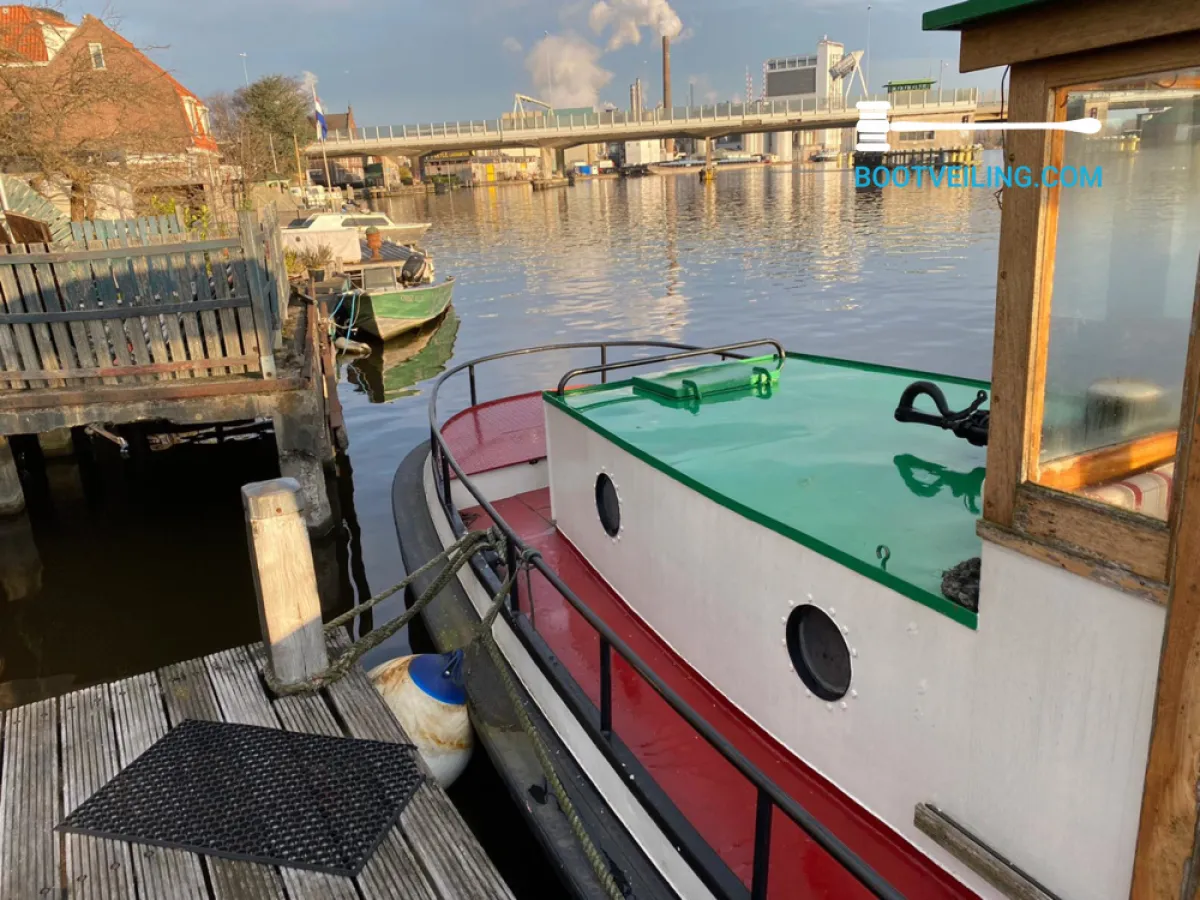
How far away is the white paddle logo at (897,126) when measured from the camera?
7.72ft

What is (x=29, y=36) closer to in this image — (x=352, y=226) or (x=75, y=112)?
(x=75, y=112)

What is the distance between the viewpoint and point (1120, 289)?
98.6 inches

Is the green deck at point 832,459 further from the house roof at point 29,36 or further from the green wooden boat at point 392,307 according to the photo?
the house roof at point 29,36

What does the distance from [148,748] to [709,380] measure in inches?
169

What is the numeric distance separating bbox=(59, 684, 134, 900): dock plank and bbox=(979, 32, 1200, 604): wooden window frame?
4.02 m

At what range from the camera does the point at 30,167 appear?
64.6ft

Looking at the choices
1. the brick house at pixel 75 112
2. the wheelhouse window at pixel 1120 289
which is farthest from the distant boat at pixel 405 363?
the wheelhouse window at pixel 1120 289

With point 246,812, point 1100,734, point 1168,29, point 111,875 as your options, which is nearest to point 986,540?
point 1100,734

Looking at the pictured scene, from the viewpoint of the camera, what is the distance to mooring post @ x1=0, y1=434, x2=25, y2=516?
10.4 meters

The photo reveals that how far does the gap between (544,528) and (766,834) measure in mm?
4406

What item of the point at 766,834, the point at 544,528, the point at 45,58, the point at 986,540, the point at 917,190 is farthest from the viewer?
the point at 917,190

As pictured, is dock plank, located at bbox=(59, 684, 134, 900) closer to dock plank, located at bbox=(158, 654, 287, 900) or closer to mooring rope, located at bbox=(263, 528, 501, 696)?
dock plank, located at bbox=(158, 654, 287, 900)

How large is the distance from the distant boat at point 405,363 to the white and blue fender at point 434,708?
13453 millimetres

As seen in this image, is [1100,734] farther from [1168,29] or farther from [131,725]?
[131,725]
